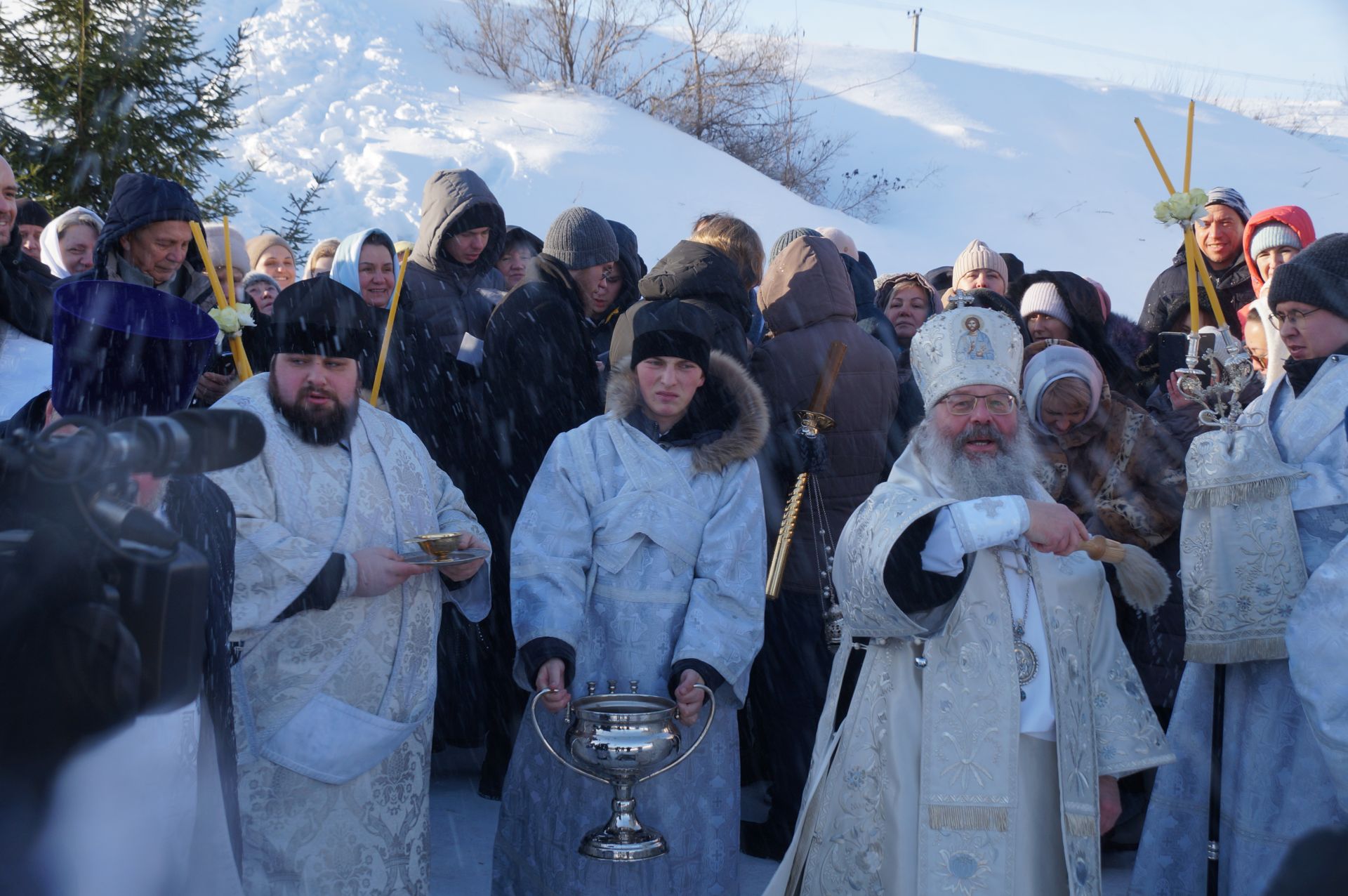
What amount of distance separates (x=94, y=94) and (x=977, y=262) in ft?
22.1

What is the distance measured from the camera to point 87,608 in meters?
1.57

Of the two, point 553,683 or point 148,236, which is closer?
point 553,683

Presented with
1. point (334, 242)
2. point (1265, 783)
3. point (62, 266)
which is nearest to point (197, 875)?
point (1265, 783)

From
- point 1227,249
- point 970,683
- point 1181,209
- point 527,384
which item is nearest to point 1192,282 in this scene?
point 1181,209

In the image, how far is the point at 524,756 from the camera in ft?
12.1

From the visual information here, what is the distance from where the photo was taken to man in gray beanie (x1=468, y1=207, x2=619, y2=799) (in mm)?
4625

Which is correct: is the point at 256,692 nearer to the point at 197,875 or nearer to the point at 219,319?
the point at 197,875

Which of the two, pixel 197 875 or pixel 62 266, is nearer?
pixel 197 875

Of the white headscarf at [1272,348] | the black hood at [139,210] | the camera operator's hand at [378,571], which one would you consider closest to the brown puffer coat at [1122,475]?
the white headscarf at [1272,348]

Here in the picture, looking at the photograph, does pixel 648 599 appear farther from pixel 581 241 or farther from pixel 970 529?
pixel 581 241

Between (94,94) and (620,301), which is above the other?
(94,94)

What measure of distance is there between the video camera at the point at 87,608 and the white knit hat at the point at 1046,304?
14.9 ft

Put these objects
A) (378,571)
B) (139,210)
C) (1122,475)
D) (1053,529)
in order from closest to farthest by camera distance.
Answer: (1053,529) < (378,571) < (1122,475) < (139,210)

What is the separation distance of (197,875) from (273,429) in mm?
1180
